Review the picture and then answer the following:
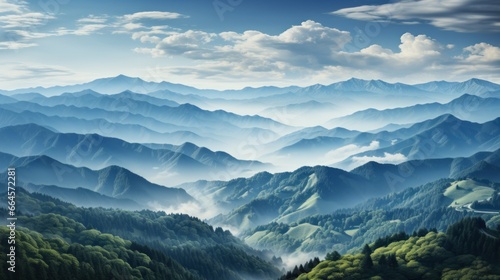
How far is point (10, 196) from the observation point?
18188 centimetres

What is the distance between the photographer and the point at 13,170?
179 metres

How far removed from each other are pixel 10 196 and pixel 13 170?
372 inches
